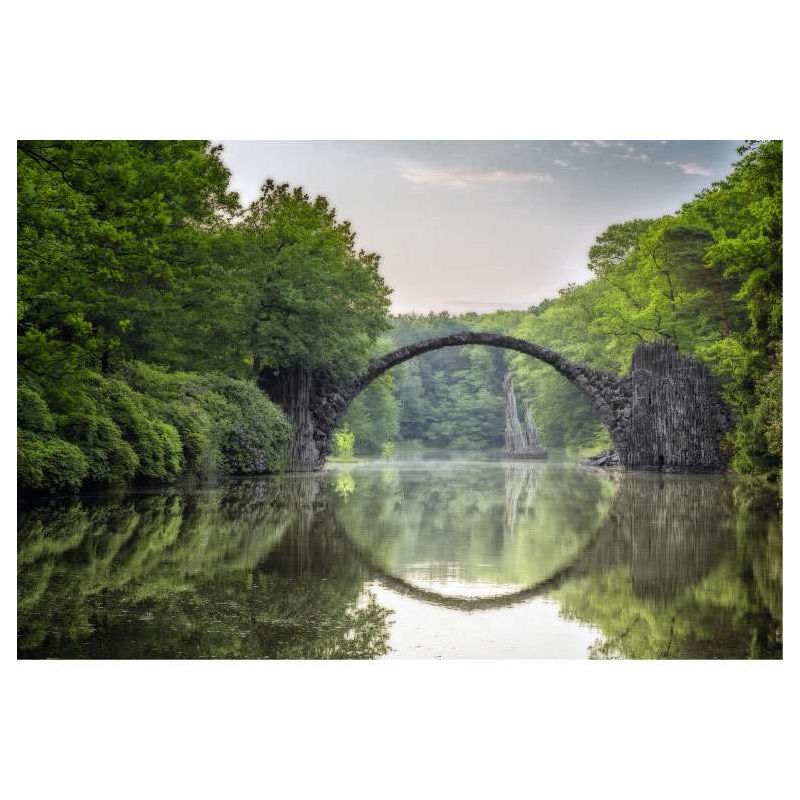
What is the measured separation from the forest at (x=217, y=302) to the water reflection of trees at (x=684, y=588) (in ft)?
18.0

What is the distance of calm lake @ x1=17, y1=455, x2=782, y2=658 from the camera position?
5.41 metres

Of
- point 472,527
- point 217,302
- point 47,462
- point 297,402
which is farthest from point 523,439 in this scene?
point 47,462

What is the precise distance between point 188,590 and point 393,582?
1.57 m

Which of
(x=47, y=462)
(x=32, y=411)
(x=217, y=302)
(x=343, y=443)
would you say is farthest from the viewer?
(x=343, y=443)

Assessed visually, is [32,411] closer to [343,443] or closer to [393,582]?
[393,582]

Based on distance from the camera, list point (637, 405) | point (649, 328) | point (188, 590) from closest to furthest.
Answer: point (188, 590) → point (637, 405) → point (649, 328)

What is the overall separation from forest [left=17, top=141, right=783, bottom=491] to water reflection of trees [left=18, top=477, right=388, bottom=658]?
252 cm

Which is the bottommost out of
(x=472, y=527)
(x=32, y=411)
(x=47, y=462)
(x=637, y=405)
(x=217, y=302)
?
(x=472, y=527)

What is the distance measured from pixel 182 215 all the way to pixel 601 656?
14.7 m

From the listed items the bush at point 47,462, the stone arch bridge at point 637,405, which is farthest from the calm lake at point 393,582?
the stone arch bridge at point 637,405

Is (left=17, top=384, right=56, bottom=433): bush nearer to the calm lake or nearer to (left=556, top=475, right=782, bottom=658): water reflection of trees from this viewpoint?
the calm lake

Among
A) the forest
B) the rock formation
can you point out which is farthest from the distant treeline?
the rock formation

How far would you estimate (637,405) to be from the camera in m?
28.5

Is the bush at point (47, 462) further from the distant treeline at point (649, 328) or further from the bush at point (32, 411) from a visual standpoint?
the distant treeline at point (649, 328)
